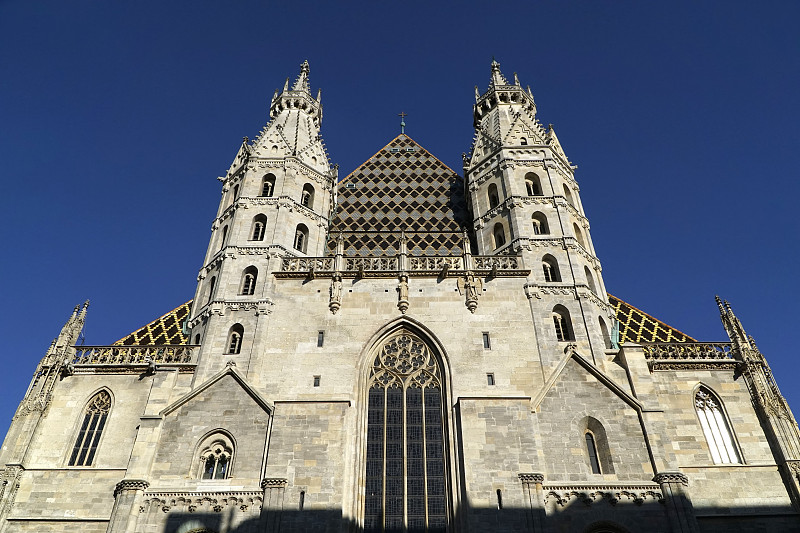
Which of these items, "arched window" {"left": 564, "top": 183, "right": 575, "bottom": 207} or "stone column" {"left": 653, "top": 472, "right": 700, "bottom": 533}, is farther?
"arched window" {"left": 564, "top": 183, "right": 575, "bottom": 207}

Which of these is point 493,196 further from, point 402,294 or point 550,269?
point 402,294

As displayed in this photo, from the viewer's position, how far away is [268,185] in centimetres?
2419

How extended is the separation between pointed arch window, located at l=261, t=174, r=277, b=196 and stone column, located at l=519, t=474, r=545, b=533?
1347 centimetres

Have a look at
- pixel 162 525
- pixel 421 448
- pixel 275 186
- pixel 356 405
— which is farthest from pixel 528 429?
pixel 275 186

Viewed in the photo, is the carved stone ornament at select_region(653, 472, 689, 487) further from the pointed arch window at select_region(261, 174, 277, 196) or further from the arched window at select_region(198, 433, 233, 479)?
the pointed arch window at select_region(261, 174, 277, 196)

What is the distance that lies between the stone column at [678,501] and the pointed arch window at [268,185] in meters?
15.5

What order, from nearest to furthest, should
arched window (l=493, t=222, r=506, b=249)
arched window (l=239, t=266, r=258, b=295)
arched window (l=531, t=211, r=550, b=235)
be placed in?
arched window (l=239, t=266, r=258, b=295) → arched window (l=531, t=211, r=550, b=235) → arched window (l=493, t=222, r=506, b=249)

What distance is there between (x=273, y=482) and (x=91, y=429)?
18.1 ft

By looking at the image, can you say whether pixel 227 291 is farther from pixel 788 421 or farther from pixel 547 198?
pixel 788 421

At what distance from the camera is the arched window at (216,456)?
16297 millimetres

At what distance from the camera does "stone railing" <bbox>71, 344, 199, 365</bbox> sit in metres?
18.6

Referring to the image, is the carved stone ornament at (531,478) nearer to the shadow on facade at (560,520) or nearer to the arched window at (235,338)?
the shadow on facade at (560,520)

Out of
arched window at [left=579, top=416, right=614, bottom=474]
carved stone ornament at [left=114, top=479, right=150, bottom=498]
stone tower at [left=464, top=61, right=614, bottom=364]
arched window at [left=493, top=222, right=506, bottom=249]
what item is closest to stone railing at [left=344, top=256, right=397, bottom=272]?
stone tower at [left=464, top=61, right=614, bottom=364]

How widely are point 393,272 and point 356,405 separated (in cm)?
471
